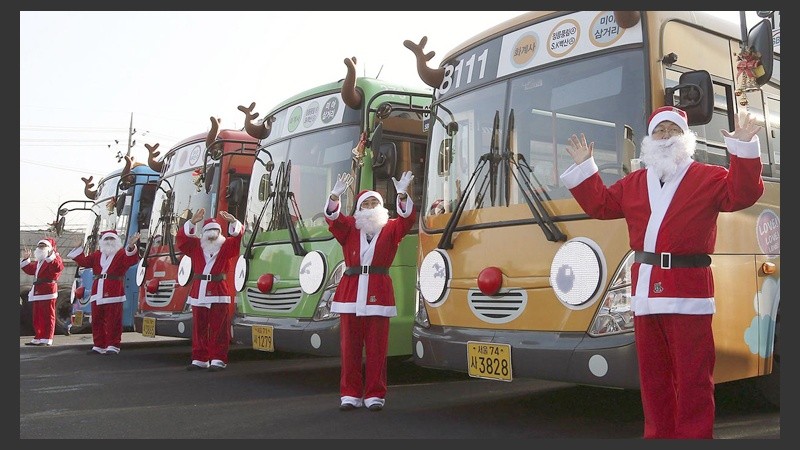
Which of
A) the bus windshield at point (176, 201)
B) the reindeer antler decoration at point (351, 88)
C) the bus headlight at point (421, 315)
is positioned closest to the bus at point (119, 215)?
the bus windshield at point (176, 201)

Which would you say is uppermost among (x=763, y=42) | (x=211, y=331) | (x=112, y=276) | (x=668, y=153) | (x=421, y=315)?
(x=763, y=42)

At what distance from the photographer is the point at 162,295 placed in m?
9.11

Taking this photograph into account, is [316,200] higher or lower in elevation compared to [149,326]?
higher

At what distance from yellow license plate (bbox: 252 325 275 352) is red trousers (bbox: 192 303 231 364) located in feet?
3.42

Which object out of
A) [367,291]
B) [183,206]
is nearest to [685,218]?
[367,291]

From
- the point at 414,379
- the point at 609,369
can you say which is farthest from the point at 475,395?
the point at 609,369

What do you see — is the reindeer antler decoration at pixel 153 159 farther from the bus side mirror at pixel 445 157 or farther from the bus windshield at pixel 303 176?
the bus side mirror at pixel 445 157

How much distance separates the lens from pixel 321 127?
7047 millimetres

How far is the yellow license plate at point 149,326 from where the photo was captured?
901 cm

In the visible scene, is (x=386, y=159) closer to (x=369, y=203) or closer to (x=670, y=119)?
(x=369, y=203)

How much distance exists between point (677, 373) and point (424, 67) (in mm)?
3119

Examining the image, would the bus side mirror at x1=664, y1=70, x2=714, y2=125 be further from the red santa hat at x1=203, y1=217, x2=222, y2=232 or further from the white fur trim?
the red santa hat at x1=203, y1=217, x2=222, y2=232

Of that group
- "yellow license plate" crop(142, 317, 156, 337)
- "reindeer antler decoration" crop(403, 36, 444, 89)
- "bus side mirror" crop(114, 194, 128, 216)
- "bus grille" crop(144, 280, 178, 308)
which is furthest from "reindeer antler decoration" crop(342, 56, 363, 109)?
"bus side mirror" crop(114, 194, 128, 216)

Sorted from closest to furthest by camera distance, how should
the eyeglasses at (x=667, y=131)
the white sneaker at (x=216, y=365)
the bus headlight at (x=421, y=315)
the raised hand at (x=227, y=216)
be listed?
the eyeglasses at (x=667, y=131) → the bus headlight at (x=421, y=315) → the raised hand at (x=227, y=216) → the white sneaker at (x=216, y=365)
